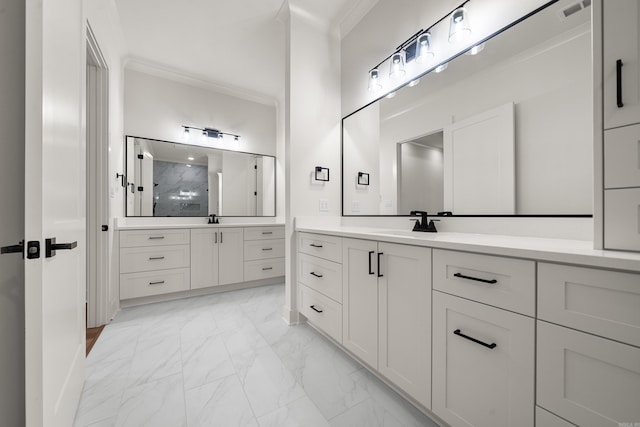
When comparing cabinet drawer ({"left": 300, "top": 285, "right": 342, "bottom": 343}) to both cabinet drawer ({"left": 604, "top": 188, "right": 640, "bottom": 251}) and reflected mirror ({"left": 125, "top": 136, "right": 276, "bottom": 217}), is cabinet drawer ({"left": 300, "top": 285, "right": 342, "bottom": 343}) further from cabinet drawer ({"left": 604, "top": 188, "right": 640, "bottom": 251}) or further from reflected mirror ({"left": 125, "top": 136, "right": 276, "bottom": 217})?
reflected mirror ({"left": 125, "top": 136, "right": 276, "bottom": 217})

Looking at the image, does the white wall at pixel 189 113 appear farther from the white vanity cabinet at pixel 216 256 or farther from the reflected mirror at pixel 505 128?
the reflected mirror at pixel 505 128

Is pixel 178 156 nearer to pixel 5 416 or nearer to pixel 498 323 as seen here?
pixel 5 416

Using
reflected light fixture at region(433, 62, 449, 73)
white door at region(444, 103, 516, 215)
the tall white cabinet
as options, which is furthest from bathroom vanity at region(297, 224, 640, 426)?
reflected light fixture at region(433, 62, 449, 73)

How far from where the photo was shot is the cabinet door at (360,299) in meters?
1.37

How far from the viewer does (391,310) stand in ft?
4.14

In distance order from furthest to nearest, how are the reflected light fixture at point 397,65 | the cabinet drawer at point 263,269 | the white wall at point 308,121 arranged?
the cabinet drawer at point 263,269 < the white wall at point 308,121 < the reflected light fixture at point 397,65

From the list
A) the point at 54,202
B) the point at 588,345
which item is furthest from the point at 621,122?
the point at 54,202

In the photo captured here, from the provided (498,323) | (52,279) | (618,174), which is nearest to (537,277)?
(498,323)

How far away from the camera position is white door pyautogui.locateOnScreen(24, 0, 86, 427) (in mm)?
761

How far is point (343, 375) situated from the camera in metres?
1.48

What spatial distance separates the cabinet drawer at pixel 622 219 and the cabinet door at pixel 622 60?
22 cm

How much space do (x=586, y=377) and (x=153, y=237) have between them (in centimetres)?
327

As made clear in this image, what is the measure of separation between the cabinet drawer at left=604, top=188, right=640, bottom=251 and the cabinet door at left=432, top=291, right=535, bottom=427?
0.35 m

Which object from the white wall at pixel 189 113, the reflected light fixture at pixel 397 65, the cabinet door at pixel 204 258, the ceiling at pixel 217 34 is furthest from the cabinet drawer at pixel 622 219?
the white wall at pixel 189 113
